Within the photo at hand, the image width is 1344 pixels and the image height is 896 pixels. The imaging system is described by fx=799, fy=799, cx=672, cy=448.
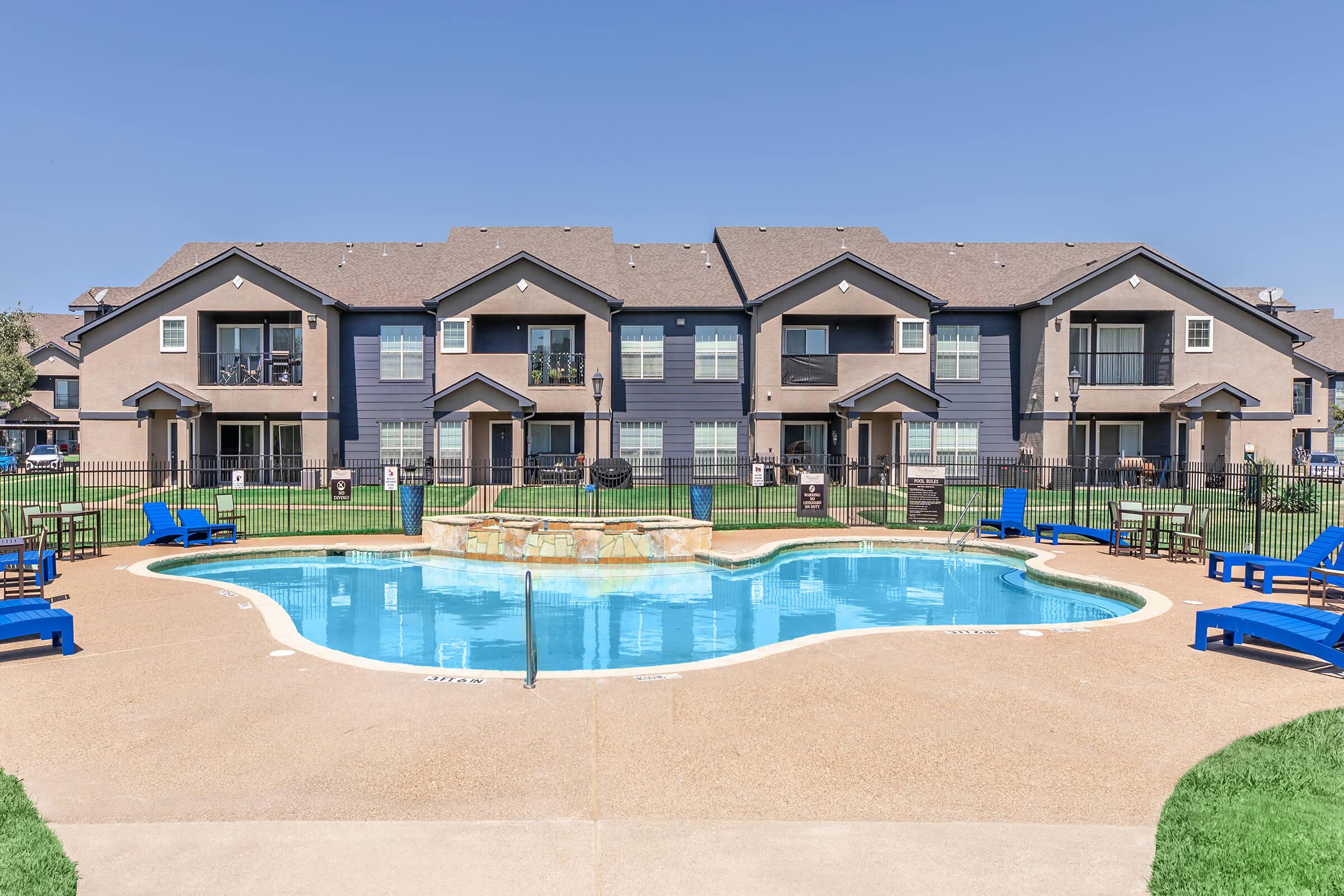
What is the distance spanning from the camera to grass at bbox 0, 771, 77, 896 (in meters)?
4.10

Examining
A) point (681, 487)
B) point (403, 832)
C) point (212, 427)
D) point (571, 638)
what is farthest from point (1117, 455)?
point (212, 427)

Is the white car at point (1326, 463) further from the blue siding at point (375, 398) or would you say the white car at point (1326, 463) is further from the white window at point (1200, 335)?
the blue siding at point (375, 398)

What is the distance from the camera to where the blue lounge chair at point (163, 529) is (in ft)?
56.3

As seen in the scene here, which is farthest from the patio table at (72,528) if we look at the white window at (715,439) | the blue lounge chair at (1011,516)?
the white window at (715,439)

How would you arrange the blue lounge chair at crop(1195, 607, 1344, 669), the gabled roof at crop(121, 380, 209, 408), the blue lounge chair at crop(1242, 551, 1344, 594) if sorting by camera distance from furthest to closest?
the gabled roof at crop(121, 380, 209, 408), the blue lounge chair at crop(1242, 551, 1344, 594), the blue lounge chair at crop(1195, 607, 1344, 669)

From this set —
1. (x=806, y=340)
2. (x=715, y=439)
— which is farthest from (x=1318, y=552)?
(x=806, y=340)

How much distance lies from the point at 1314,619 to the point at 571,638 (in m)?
8.65

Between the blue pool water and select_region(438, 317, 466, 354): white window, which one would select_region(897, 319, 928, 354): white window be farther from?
select_region(438, 317, 466, 354): white window

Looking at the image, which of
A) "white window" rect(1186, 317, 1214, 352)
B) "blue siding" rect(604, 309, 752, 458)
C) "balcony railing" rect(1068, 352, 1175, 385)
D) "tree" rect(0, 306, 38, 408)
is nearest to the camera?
"white window" rect(1186, 317, 1214, 352)

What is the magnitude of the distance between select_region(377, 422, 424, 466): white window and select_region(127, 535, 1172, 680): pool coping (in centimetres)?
1407

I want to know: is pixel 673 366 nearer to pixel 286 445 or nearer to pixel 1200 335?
pixel 286 445

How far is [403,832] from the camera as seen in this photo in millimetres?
4824

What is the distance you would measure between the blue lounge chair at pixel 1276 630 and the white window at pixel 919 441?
21.0 m

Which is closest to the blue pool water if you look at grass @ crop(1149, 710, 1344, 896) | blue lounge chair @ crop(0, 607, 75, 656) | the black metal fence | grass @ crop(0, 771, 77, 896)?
blue lounge chair @ crop(0, 607, 75, 656)
